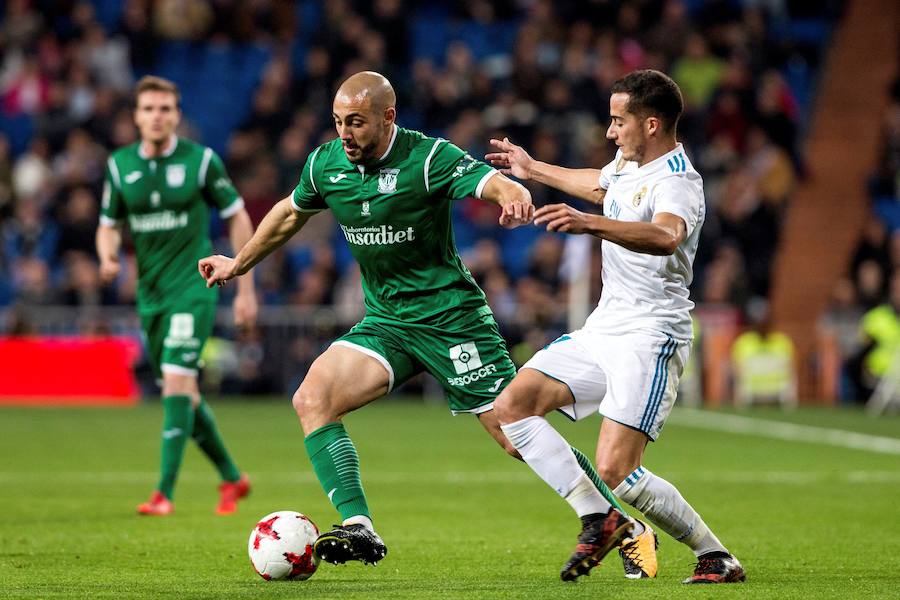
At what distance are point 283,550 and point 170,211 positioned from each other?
3.89 metres

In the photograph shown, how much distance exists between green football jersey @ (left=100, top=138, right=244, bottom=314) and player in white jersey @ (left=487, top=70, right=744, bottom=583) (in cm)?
376

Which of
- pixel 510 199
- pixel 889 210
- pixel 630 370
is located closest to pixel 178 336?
pixel 510 199

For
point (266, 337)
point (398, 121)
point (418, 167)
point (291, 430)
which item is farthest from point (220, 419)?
point (418, 167)

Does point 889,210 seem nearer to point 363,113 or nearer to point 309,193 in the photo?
point 309,193

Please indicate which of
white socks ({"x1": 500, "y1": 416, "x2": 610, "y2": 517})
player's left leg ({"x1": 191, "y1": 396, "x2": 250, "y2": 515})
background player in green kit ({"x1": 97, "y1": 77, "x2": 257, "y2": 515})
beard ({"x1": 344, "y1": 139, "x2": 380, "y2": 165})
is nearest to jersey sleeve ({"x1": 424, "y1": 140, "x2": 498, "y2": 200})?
beard ({"x1": 344, "y1": 139, "x2": 380, "y2": 165})

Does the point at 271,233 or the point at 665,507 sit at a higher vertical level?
the point at 271,233

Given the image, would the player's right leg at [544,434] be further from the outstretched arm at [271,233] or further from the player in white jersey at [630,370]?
the outstretched arm at [271,233]

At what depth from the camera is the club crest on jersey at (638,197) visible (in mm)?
6613

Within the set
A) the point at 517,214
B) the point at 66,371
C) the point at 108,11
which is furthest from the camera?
the point at 108,11

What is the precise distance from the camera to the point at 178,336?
9.84 m

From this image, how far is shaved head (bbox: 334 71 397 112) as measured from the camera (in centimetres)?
686

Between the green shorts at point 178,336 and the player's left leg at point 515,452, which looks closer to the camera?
the player's left leg at point 515,452

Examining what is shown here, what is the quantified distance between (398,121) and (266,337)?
4.17m

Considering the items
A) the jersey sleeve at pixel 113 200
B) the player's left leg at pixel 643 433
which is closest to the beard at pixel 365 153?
the player's left leg at pixel 643 433
